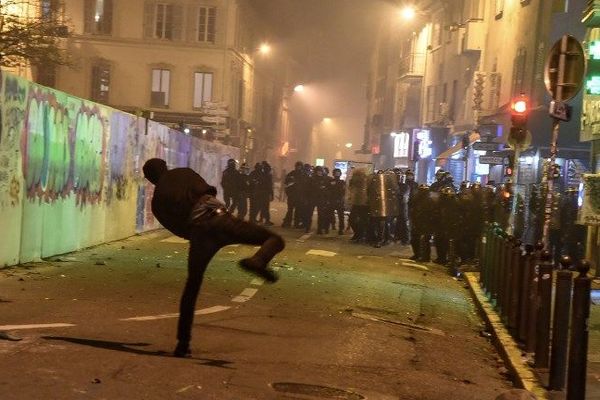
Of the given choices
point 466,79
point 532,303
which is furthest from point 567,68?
point 466,79

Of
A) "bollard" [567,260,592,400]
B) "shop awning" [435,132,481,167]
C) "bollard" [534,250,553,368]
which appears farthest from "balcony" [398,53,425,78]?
"bollard" [567,260,592,400]

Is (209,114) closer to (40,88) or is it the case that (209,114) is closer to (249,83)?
(40,88)

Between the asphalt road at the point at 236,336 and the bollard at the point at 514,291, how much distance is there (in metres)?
0.39

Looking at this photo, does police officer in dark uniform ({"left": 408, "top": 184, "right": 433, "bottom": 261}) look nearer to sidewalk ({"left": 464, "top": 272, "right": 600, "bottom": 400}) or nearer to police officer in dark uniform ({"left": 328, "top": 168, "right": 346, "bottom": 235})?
sidewalk ({"left": 464, "top": 272, "right": 600, "bottom": 400})

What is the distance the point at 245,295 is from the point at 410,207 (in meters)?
8.55

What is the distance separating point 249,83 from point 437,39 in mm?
19025

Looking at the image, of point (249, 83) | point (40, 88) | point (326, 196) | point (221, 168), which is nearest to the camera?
point (40, 88)

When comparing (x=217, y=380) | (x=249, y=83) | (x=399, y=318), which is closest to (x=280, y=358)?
(x=217, y=380)

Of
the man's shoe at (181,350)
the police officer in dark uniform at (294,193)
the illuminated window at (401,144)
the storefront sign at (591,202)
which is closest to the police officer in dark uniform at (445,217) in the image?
→ the storefront sign at (591,202)

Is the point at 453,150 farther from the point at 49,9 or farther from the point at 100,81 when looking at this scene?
the point at 100,81

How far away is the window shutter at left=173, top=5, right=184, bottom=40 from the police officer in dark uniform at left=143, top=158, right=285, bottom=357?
4934 cm

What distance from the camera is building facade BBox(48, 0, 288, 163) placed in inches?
2119

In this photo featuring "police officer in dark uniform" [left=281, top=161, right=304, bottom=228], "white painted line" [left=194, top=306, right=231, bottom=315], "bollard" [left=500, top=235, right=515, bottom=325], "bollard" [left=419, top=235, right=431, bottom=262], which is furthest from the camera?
"police officer in dark uniform" [left=281, top=161, right=304, bottom=228]

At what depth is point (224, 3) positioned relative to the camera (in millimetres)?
55250
